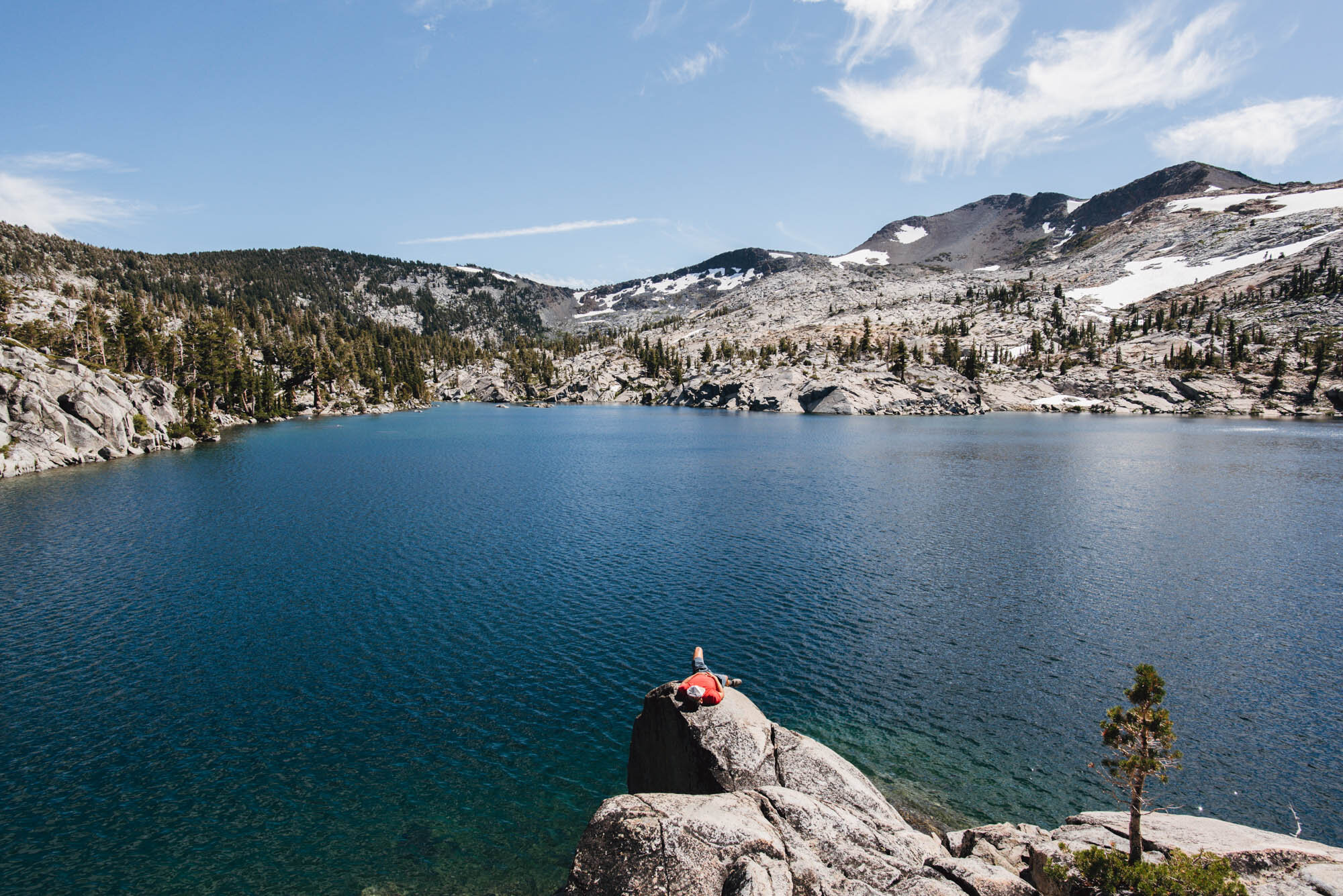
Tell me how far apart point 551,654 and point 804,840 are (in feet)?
72.4

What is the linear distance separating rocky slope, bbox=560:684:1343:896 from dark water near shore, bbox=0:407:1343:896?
228 inches

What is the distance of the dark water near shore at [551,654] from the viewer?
22750 mm

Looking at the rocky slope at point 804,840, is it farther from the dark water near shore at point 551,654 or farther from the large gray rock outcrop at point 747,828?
the dark water near shore at point 551,654

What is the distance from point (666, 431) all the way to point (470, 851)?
130 meters

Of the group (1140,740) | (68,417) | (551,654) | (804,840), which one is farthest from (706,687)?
(68,417)

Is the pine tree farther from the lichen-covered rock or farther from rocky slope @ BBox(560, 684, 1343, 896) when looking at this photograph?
rocky slope @ BBox(560, 684, 1343, 896)

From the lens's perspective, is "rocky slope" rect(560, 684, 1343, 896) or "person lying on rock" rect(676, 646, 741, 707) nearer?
"rocky slope" rect(560, 684, 1343, 896)

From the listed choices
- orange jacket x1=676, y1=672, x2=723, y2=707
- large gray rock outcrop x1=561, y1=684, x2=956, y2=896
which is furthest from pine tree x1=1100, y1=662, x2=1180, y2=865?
orange jacket x1=676, y1=672, x2=723, y2=707

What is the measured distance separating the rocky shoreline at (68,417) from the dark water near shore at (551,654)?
67.4ft

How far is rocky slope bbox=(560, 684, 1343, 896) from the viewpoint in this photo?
46.7 ft

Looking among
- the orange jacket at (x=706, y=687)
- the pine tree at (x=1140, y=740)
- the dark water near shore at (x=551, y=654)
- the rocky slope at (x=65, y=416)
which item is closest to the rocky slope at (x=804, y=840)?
the orange jacket at (x=706, y=687)

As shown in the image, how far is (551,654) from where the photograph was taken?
35.2 metres

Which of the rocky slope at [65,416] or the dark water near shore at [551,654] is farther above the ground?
the rocky slope at [65,416]

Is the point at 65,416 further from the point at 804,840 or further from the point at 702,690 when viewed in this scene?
the point at 804,840
